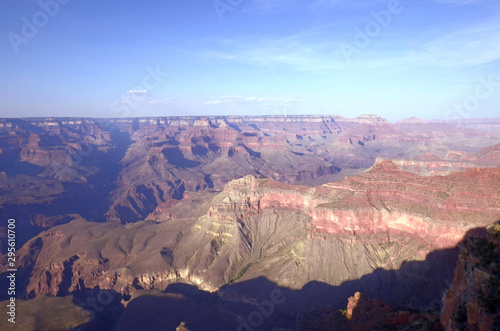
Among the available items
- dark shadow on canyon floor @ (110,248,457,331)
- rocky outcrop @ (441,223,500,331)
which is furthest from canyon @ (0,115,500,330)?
rocky outcrop @ (441,223,500,331)

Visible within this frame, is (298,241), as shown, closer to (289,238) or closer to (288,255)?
(289,238)

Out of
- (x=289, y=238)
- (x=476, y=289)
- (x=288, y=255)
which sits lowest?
(x=288, y=255)

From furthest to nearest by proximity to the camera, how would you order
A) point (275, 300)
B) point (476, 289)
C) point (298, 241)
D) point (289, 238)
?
point (289, 238) < point (298, 241) < point (275, 300) < point (476, 289)

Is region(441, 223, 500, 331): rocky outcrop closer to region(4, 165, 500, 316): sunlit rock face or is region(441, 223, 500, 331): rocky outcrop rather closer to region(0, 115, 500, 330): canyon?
region(0, 115, 500, 330): canyon

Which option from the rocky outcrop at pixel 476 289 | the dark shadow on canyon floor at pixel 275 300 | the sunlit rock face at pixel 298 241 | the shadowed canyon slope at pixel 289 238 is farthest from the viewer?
the shadowed canyon slope at pixel 289 238

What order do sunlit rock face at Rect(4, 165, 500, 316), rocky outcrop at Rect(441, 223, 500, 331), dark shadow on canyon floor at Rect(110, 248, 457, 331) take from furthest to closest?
sunlit rock face at Rect(4, 165, 500, 316)
dark shadow on canyon floor at Rect(110, 248, 457, 331)
rocky outcrop at Rect(441, 223, 500, 331)

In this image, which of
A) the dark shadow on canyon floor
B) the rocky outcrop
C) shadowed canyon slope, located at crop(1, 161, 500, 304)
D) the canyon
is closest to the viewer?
the rocky outcrop

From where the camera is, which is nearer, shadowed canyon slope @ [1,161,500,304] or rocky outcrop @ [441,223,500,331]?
rocky outcrop @ [441,223,500,331]

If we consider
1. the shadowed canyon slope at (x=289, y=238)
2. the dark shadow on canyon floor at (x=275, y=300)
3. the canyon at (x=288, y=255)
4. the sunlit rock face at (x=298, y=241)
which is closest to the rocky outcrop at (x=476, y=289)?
the canyon at (x=288, y=255)

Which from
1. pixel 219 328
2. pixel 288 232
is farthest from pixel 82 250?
pixel 288 232

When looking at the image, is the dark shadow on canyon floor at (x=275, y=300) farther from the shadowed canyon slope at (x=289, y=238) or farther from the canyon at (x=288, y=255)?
the shadowed canyon slope at (x=289, y=238)

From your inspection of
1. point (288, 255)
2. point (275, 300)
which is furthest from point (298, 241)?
point (275, 300)
